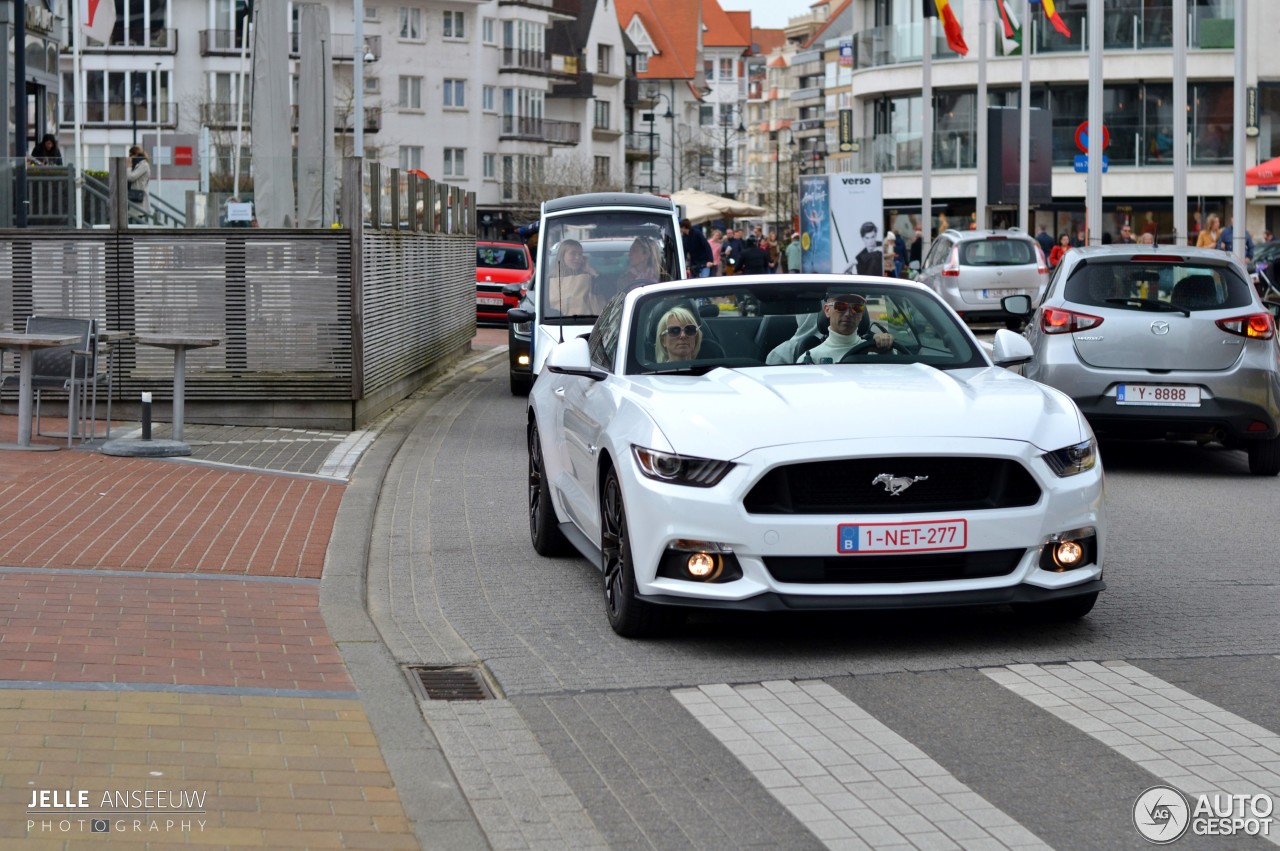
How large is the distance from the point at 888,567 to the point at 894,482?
0.33m

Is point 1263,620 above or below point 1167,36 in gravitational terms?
below

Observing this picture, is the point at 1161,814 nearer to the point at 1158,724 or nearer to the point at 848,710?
the point at 1158,724

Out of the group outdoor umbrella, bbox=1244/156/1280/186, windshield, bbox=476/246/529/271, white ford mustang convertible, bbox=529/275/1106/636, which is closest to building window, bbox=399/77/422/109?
windshield, bbox=476/246/529/271

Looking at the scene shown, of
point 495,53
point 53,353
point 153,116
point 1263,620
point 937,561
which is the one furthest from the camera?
point 495,53

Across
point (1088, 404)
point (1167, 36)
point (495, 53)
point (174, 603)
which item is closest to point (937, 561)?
point (174, 603)

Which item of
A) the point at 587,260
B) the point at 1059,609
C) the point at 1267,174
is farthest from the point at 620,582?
the point at 1267,174

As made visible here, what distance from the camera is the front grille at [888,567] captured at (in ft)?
23.2

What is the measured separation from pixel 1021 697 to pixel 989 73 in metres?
62.5

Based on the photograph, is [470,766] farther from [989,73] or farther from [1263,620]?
[989,73]

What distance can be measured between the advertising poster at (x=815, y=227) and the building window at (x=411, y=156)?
157ft

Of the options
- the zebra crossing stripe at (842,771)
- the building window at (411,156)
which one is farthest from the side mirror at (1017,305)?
the building window at (411,156)

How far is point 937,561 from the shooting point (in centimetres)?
712

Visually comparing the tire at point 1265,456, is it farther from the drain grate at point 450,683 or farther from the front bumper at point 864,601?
the drain grate at point 450,683

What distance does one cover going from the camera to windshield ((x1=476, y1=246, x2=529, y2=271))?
134 ft
